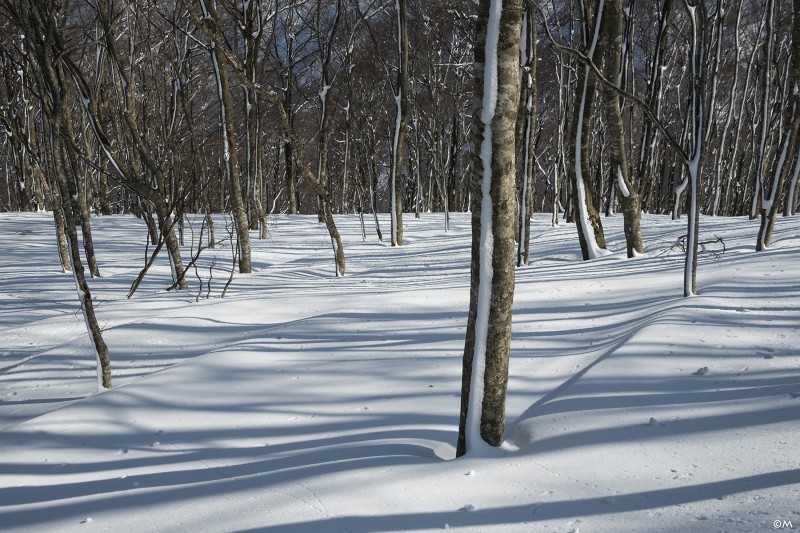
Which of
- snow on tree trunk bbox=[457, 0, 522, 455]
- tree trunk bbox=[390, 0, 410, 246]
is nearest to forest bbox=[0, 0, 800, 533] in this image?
snow on tree trunk bbox=[457, 0, 522, 455]

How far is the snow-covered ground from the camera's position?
1.87 meters

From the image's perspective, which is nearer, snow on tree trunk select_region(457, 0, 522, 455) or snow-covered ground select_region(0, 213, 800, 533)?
snow-covered ground select_region(0, 213, 800, 533)

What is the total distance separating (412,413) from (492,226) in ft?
4.01

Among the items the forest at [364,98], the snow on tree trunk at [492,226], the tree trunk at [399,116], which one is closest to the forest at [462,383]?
the snow on tree trunk at [492,226]

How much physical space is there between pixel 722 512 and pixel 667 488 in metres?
0.19

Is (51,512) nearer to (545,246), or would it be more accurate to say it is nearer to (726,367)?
(726,367)

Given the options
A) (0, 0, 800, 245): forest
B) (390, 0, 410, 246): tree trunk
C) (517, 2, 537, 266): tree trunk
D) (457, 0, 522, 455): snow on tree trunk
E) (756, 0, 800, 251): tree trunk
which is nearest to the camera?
(457, 0, 522, 455): snow on tree trunk

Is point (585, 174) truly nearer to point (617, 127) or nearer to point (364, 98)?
point (617, 127)

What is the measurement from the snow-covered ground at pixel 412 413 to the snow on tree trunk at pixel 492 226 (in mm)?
205

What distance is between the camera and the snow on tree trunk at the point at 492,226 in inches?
80.7

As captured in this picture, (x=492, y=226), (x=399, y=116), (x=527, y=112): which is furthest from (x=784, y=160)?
(x=399, y=116)

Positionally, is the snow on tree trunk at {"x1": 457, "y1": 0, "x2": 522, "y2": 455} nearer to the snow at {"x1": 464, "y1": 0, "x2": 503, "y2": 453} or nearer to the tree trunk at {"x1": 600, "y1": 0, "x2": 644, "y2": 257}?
the snow at {"x1": 464, "y1": 0, "x2": 503, "y2": 453}

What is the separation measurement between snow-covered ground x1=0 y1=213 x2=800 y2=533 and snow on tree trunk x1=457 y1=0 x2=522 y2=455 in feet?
0.67

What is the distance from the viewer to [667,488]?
5.97 feet
